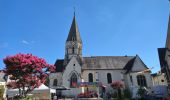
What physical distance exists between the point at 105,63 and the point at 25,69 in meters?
32.9

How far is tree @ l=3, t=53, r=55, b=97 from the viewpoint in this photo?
16172 mm

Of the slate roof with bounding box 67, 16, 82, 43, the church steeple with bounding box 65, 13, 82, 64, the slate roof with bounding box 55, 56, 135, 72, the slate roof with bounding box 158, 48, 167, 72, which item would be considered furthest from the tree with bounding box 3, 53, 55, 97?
the slate roof with bounding box 67, 16, 82, 43

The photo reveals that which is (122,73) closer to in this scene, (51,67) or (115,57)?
(115,57)

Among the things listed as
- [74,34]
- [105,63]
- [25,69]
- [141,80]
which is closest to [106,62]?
[105,63]

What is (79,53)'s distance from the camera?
5031 centimetres

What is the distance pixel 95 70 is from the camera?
4562cm

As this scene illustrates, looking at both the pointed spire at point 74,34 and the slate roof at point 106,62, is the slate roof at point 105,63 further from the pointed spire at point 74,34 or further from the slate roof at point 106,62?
the pointed spire at point 74,34

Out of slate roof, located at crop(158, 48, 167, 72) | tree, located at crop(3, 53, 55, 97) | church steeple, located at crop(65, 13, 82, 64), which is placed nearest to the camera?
tree, located at crop(3, 53, 55, 97)

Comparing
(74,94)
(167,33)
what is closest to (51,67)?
(167,33)

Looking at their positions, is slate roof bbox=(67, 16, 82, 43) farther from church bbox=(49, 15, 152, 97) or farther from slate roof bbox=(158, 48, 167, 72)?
slate roof bbox=(158, 48, 167, 72)

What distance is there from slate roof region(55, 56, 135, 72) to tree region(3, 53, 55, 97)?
92.9 feet

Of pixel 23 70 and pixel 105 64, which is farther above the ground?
pixel 105 64

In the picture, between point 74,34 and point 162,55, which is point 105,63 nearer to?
point 74,34

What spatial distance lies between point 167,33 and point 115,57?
27.3 metres
